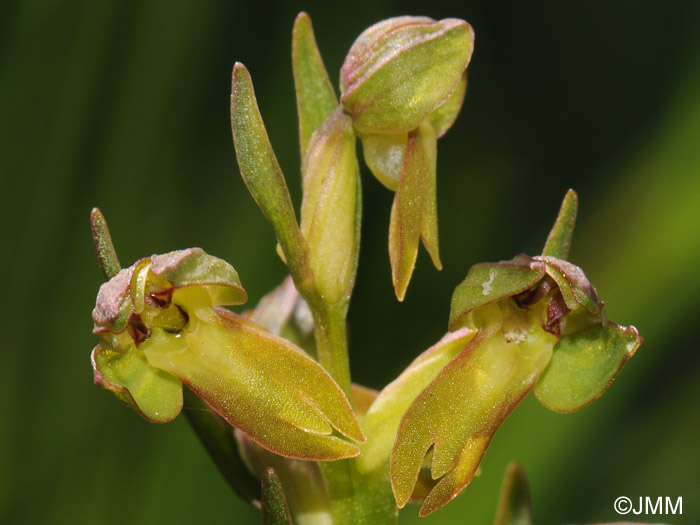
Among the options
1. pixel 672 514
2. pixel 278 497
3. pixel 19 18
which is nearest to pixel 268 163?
pixel 278 497

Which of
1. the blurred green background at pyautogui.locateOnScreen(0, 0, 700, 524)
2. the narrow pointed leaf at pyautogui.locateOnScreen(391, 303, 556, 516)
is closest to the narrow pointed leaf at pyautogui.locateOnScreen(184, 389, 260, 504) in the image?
the narrow pointed leaf at pyautogui.locateOnScreen(391, 303, 556, 516)

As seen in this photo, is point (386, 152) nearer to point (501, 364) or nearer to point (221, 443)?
point (501, 364)

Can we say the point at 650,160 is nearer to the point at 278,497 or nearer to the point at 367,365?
the point at 367,365

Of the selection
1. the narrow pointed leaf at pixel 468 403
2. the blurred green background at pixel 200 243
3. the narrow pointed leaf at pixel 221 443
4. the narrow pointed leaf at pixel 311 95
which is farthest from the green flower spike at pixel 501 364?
the blurred green background at pixel 200 243

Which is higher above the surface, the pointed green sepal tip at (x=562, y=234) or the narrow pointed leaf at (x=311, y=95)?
the narrow pointed leaf at (x=311, y=95)

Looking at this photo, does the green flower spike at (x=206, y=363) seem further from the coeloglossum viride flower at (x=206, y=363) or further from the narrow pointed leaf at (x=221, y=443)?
the narrow pointed leaf at (x=221, y=443)

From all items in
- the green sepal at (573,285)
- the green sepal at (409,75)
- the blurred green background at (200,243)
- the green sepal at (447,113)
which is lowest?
the blurred green background at (200,243)

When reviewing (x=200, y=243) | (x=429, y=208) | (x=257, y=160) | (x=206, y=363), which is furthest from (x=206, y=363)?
(x=200, y=243)
